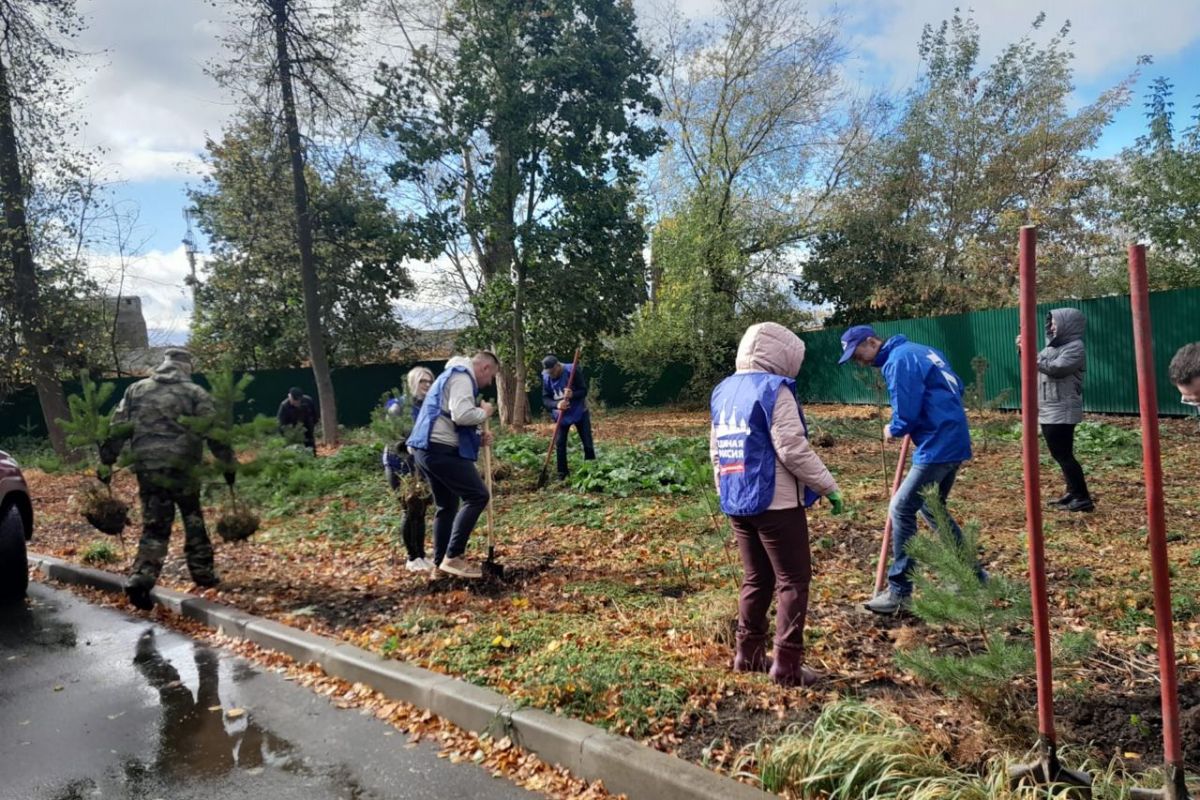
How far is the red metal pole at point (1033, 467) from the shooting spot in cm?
249

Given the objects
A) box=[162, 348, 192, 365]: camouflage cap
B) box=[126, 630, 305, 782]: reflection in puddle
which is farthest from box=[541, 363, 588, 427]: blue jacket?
box=[126, 630, 305, 782]: reflection in puddle

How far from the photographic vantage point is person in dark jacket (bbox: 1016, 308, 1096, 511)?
6.76 m

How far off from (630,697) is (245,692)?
2350mm

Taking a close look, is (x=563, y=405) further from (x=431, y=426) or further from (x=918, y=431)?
(x=918, y=431)

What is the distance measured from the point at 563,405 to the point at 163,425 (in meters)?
4.87

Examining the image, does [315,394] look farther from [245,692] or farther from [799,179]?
[245,692]

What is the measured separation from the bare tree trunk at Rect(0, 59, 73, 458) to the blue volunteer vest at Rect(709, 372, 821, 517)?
14.2 metres

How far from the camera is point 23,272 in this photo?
15523 mm

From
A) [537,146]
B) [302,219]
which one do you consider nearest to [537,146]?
[537,146]

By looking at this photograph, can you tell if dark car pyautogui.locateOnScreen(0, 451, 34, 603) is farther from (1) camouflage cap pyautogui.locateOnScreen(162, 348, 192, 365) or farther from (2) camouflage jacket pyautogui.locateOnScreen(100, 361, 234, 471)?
(1) camouflage cap pyautogui.locateOnScreen(162, 348, 192, 365)

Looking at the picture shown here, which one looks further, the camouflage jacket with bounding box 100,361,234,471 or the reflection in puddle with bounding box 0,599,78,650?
the camouflage jacket with bounding box 100,361,234,471

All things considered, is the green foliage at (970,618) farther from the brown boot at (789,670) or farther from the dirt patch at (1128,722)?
the brown boot at (789,670)

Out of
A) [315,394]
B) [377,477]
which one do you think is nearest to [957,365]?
[377,477]

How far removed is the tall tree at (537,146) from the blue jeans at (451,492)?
491 inches
